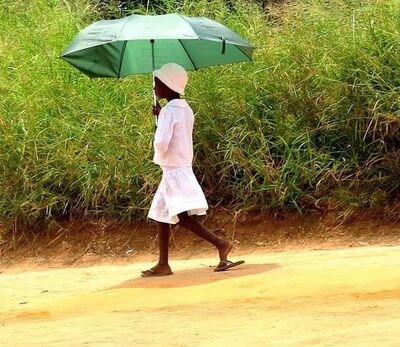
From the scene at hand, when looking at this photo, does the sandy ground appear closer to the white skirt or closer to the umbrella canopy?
the white skirt

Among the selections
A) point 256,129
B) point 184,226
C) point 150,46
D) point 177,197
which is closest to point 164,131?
point 177,197

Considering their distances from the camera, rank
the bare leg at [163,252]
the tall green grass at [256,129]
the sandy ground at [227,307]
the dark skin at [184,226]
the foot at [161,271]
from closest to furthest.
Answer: the sandy ground at [227,307], the dark skin at [184,226], the bare leg at [163,252], the foot at [161,271], the tall green grass at [256,129]

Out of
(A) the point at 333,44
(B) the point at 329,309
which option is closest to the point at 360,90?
(A) the point at 333,44

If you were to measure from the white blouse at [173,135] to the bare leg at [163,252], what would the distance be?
1.69 feet

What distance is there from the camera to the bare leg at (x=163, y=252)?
7.58m

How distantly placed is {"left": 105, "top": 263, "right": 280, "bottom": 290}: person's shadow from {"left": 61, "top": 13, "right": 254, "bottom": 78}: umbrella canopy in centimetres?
168

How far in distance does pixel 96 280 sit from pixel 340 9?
4555 mm

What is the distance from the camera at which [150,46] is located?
26.7 feet

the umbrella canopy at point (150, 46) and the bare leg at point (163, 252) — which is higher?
the umbrella canopy at point (150, 46)

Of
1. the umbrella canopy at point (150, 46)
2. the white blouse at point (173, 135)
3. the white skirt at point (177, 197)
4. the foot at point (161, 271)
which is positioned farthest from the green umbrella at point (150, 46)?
the foot at point (161, 271)

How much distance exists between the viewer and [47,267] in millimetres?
9797

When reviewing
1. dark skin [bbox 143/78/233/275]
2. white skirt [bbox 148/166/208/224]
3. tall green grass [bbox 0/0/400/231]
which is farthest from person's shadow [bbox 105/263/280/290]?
tall green grass [bbox 0/0/400/231]

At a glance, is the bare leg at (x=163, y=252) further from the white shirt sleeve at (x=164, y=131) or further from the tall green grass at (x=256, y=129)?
the tall green grass at (x=256, y=129)

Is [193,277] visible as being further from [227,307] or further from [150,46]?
[150,46]
